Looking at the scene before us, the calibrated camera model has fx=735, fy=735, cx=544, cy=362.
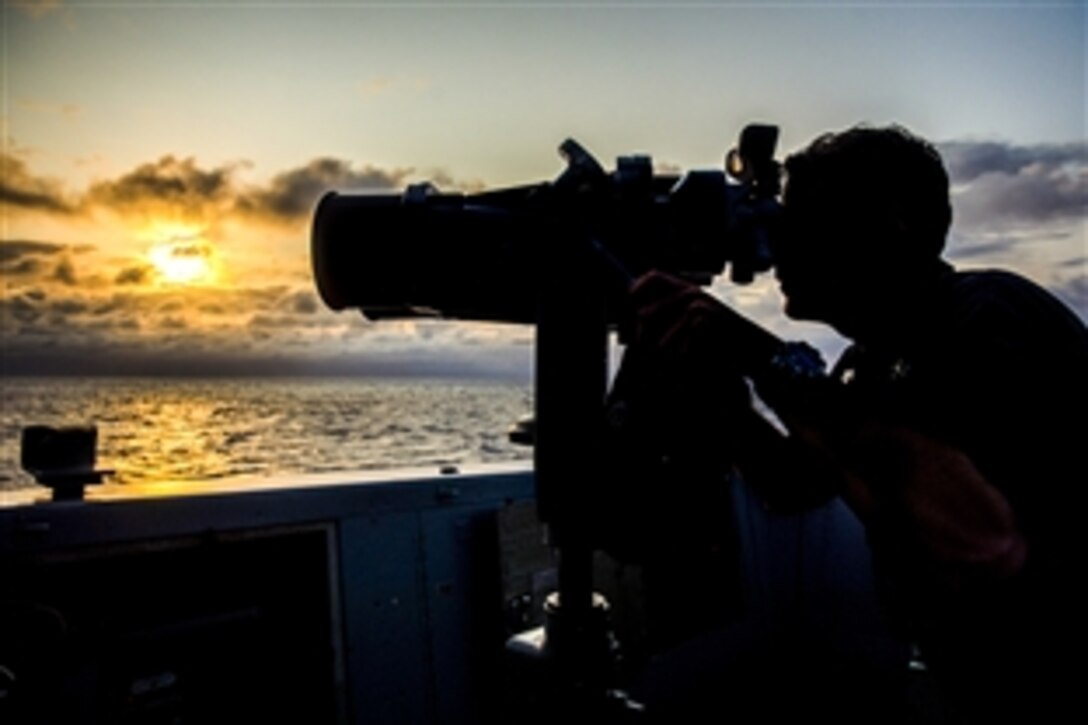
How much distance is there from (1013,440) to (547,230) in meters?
0.94

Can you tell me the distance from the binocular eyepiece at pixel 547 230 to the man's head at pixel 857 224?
0.10m

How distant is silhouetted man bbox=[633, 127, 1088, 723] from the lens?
128 cm

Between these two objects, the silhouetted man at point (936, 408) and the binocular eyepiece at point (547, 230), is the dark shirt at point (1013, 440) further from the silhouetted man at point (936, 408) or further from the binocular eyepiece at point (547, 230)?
the binocular eyepiece at point (547, 230)

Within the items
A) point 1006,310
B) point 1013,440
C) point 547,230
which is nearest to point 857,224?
point 1006,310

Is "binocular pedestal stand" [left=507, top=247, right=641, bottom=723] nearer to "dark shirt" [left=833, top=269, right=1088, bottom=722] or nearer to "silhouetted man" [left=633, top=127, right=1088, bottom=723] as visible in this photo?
"silhouetted man" [left=633, top=127, right=1088, bottom=723]

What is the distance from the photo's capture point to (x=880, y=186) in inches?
61.6

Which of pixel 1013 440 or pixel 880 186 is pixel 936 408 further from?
pixel 880 186

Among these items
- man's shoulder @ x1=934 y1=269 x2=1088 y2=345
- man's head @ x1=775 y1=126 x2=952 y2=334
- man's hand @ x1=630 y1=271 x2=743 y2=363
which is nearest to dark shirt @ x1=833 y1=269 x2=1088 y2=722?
man's shoulder @ x1=934 y1=269 x2=1088 y2=345

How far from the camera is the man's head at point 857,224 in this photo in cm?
151

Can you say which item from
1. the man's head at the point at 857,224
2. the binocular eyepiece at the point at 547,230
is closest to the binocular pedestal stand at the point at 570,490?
the binocular eyepiece at the point at 547,230

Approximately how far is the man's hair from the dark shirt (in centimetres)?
20

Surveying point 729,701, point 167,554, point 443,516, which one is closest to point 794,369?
point 443,516

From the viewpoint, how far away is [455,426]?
3247 cm

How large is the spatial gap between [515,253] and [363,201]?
331 millimetres
